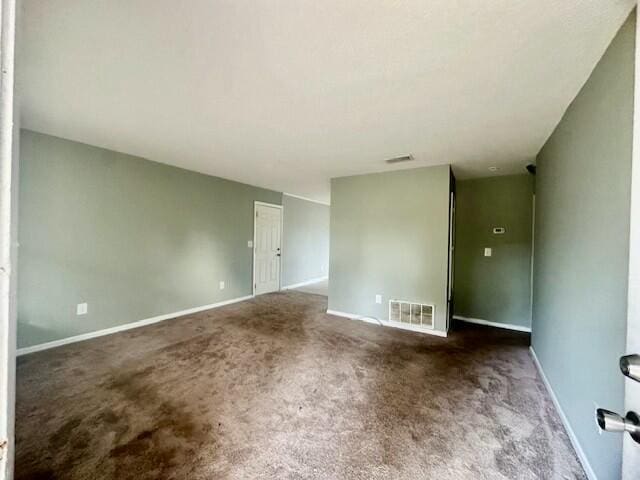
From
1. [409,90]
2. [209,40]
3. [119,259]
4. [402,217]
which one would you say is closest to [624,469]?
[409,90]


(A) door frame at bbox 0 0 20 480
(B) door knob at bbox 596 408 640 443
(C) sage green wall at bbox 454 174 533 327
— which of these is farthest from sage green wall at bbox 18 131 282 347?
(B) door knob at bbox 596 408 640 443

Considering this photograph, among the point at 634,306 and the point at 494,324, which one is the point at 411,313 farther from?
the point at 634,306

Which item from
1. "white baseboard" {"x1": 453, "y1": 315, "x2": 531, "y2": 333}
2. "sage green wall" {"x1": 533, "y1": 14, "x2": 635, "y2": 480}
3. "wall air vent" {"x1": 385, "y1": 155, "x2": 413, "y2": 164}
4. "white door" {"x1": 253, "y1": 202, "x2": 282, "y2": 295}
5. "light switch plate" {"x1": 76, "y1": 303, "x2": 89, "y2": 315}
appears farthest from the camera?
"white door" {"x1": 253, "y1": 202, "x2": 282, "y2": 295}

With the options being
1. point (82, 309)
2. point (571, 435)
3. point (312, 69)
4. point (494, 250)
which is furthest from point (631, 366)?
point (82, 309)

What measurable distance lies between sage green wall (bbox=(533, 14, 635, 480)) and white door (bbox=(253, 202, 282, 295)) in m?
4.75

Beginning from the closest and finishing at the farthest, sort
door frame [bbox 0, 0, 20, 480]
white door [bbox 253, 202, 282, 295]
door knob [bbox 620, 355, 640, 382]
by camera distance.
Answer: door frame [bbox 0, 0, 20, 480], door knob [bbox 620, 355, 640, 382], white door [bbox 253, 202, 282, 295]

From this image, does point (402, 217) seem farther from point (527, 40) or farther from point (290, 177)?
point (527, 40)

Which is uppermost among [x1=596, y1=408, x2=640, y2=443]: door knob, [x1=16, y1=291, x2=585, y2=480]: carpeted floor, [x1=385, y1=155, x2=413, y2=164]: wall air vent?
[x1=385, y1=155, x2=413, y2=164]: wall air vent

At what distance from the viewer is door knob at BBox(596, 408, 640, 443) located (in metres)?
0.62

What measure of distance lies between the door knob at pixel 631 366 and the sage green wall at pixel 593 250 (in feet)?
2.85

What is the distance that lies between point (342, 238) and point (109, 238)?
10.7 ft

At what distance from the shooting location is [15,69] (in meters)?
0.42

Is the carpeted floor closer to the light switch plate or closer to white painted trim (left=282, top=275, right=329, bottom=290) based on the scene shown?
the light switch plate

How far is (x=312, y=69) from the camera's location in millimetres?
1699
